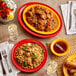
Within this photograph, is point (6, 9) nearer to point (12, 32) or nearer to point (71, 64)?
point (12, 32)

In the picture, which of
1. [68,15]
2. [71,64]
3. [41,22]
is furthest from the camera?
[68,15]

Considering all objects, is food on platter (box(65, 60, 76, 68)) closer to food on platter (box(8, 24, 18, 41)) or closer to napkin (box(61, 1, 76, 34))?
napkin (box(61, 1, 76, 34))

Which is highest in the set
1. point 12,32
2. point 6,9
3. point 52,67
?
point 6,9

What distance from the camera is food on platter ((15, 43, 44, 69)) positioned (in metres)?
1.29

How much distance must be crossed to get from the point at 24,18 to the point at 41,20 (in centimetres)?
19

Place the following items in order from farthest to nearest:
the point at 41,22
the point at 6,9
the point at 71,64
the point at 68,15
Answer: the point at 68,15
the point at 41,22
the point at 6,9
the point at 71,64

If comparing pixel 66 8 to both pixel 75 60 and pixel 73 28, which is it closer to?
pixel 73 28

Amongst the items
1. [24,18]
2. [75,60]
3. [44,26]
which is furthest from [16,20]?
[75,60]

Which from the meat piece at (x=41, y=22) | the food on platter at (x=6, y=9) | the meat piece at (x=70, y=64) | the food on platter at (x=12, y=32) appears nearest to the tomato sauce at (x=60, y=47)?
the meat piece at (x=70, y=64)

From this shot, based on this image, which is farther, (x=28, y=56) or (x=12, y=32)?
(x=12, y=32)

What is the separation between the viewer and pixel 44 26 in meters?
1.54

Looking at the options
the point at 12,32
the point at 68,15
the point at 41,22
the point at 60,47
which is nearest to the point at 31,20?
the point at 41,22

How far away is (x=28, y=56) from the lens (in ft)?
4.27

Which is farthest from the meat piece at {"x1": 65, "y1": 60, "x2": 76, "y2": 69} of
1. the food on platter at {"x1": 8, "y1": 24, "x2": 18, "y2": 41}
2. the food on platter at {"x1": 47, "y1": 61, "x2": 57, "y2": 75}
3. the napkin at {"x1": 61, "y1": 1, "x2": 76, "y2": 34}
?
the food on platter at {"x1": 8, "y1": 24, "x2": 18, "y2": 41}
